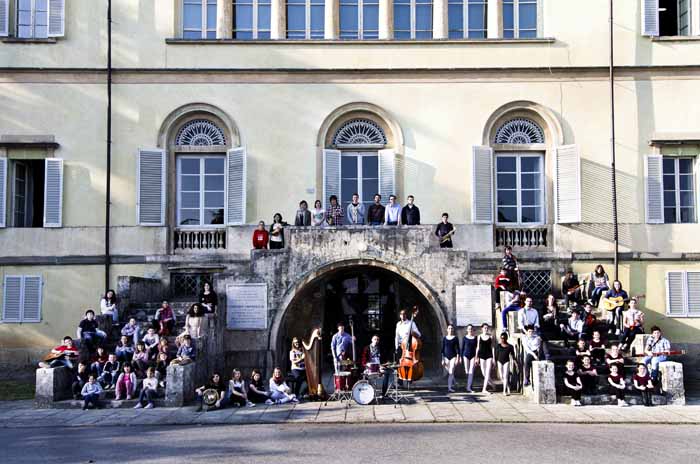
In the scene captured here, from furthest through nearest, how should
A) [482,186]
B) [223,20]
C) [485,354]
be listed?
1. [223,20]
2. [482,186]
3. [485,354]

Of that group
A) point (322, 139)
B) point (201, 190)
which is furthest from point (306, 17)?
point (201, 190)

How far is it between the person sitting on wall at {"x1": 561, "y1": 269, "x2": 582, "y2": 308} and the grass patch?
1357 centimetres

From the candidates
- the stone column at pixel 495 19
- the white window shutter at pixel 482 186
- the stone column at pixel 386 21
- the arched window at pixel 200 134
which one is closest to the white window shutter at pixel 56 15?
the arched window at pixel 200 134

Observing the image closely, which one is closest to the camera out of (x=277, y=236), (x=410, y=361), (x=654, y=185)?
(x=410, y=361)

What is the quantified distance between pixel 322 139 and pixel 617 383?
1064 cm

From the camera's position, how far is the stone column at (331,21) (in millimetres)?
24172

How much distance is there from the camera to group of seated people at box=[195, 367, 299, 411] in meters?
17.5

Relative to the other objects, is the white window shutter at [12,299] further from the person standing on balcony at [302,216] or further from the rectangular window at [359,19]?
the rectangular window at [359,19]

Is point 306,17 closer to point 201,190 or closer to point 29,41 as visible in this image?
point 201,190

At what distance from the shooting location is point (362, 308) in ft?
78.6

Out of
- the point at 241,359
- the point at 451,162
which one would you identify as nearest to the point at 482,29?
the point at 451,162

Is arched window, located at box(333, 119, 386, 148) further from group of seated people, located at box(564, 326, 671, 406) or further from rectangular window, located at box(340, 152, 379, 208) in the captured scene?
group of seated people, located at box(564, 326, 671, 406)

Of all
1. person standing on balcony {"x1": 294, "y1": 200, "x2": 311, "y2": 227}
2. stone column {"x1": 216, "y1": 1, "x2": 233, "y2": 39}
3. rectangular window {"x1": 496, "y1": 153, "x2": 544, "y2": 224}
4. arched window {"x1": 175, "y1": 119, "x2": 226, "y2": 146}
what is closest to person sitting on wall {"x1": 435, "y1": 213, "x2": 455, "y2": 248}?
rectangular window {"x1": 496, "y1": 153, "x2": 544, "y2": 224}

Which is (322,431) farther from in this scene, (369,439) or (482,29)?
(482,29)
